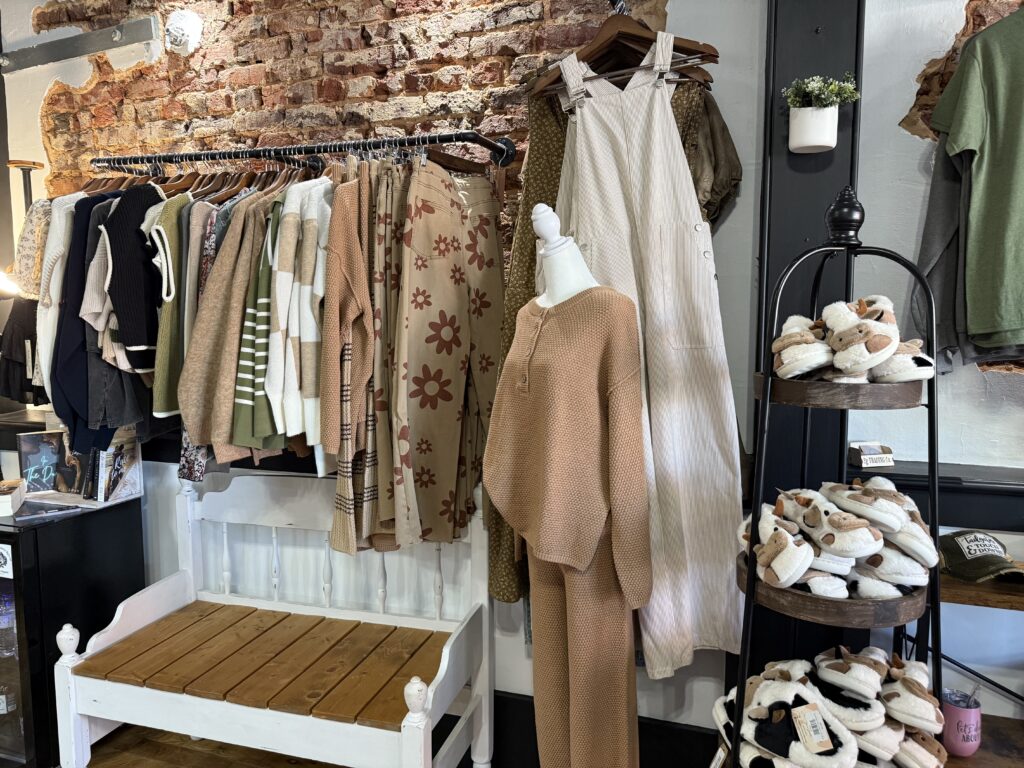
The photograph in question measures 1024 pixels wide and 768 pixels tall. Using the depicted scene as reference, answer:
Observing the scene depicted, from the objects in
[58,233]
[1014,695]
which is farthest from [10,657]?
[1014,695]

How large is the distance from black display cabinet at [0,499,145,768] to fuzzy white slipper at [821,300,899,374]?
218 centimetres

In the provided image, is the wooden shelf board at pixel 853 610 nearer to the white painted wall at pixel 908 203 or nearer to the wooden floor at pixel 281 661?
the white painted wall at pixel 908 203

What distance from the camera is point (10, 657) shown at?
207cm

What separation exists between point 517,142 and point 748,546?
1309mm

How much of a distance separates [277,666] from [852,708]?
4.57ft

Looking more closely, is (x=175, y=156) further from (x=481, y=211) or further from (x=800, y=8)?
(x=800, y=8)

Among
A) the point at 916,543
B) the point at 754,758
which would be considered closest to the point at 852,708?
the point at 754,758

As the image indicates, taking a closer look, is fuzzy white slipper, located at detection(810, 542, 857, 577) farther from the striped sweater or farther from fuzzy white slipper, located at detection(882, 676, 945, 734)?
the striped sweater

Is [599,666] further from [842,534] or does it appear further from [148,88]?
[148,88]

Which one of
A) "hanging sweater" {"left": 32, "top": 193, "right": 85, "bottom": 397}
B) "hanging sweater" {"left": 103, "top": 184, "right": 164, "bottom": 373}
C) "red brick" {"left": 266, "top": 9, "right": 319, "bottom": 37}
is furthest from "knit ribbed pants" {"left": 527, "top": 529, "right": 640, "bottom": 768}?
"red brick" {"left": 266, "top": 9, "right": 319, "bottom": 37}

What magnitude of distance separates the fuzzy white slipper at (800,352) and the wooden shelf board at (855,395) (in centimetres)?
2

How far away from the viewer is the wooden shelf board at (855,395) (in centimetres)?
105

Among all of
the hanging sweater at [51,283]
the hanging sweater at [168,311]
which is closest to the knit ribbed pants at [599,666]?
the hanging sweater at [168,311]

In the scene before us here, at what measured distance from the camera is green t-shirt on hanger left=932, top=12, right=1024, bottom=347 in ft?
4.49
